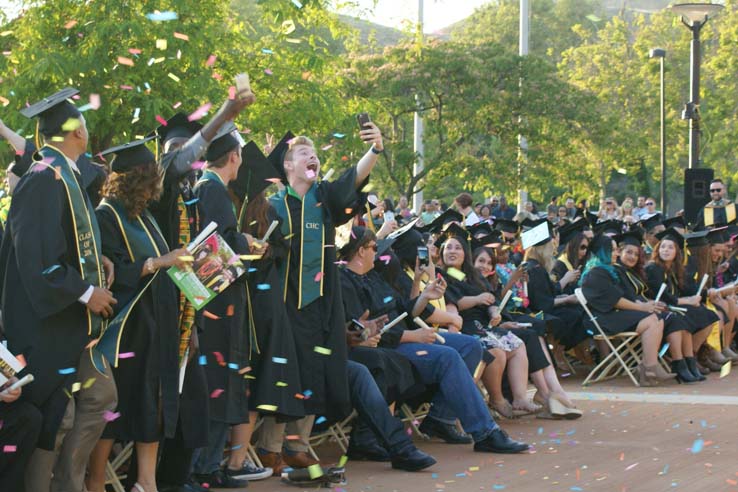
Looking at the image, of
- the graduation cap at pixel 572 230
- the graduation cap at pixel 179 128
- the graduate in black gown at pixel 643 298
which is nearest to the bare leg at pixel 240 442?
the graduation cap at pixel 179 128

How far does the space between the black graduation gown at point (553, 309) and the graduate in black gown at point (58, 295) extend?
6.87m

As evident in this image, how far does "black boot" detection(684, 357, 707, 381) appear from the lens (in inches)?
555

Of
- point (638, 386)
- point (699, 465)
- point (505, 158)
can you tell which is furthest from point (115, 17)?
point (505, 158)

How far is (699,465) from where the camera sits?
9047 millimetres

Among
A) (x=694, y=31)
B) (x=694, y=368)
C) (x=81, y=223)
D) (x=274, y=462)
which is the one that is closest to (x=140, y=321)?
(x=81, y=223)

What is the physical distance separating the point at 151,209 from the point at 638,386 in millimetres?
7322

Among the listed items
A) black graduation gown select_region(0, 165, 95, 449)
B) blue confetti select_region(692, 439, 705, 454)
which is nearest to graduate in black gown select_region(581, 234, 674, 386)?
blue confetti select_region(692, 439, 705, 454)

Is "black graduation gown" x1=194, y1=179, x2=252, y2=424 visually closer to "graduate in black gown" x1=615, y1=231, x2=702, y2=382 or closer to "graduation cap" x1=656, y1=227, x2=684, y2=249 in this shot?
"graduate in black gown" x1=615, y1=231, x2=702, y2=382

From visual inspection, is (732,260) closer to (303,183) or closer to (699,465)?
(699,465)

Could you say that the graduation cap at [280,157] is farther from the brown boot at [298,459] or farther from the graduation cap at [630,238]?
the graduation cap at [630,238]

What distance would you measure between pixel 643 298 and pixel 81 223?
28.3 feet

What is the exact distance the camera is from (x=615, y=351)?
44.1 feet

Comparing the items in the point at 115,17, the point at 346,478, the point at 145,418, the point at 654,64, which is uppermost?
the point at 654,64

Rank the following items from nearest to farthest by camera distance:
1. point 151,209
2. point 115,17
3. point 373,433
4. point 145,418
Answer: point 145,418 → point 151,209 → point 373,433 → point 115,17
